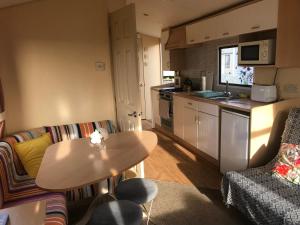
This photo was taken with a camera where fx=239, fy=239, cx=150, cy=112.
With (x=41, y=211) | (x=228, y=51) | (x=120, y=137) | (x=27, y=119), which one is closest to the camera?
(x=41, y=211)

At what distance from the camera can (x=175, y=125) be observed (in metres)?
4.43

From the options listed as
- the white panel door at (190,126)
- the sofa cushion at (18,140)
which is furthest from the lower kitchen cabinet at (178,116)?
the sofa cushion at (18,140)

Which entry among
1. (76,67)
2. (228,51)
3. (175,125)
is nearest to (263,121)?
(228,51)

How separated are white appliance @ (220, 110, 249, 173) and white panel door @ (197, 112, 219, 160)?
16cm

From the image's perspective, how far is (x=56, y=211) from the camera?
1.78 m

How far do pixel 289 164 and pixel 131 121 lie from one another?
168cm

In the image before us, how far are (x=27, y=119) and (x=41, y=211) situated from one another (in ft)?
5.81

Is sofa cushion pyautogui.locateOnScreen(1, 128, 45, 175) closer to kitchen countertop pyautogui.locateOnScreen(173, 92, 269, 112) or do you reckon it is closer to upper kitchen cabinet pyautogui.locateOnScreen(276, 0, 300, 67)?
kitchen countertop pyautogui.locateOnScreen(173, 92, 269, 112)

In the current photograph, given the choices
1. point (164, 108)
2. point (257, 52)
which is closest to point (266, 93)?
point (257, 52)

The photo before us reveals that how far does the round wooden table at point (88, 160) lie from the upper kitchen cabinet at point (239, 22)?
1.81 m

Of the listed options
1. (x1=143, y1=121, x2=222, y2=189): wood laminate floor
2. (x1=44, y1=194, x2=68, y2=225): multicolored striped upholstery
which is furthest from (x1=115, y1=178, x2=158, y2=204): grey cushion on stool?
(x1=143, y1=121, x2=222, y2=189): wood laminate floor

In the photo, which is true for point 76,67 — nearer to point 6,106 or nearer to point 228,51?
point 6,106

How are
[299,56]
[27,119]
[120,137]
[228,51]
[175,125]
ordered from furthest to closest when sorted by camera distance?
[175,125], [228,51], [27,119], [299,56], [120,137]

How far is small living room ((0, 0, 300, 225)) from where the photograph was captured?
1.95m
